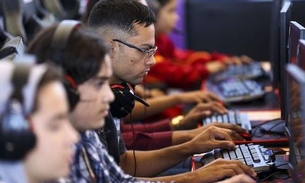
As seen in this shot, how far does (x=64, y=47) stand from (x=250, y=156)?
825 mm

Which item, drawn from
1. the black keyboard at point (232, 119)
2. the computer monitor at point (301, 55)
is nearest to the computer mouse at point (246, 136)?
the black keyboard at point (232, 119)

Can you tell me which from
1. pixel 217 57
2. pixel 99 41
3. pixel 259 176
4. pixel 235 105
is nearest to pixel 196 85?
pixel 217 57

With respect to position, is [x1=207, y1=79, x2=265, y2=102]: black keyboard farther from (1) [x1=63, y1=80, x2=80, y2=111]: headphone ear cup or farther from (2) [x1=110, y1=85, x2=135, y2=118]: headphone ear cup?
(1) [x1=63, y1=80, x2=80, y2=111]: headphone ear cup

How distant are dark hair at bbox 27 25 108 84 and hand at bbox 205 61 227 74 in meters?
2.67

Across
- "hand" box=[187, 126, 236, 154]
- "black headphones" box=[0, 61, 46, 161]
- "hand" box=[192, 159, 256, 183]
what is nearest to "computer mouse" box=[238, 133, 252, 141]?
"hand" box=[187, 126, 236, 154]

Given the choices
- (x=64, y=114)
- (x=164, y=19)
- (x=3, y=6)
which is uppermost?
(x=64, y=114)

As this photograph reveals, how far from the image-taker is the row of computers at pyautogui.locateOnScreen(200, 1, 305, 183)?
1.90 m

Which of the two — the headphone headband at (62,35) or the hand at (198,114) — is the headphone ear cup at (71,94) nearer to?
the headphone headband at (62,35)

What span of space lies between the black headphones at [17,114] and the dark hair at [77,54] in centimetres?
30

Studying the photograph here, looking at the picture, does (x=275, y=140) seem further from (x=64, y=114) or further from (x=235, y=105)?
(x=64, y=114)

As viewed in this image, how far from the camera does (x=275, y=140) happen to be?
268cm

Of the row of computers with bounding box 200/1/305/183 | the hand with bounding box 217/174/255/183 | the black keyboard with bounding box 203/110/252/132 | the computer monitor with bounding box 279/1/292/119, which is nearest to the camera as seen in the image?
the row of computers with bounding box 200/1/305/183

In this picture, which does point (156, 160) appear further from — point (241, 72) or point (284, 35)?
point (241, 72)

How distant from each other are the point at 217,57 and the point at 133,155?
2.32 m
